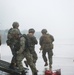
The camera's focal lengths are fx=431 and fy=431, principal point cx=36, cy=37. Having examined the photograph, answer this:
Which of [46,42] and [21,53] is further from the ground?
[46,42]

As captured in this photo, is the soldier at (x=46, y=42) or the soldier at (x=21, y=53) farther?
the soldier at (x=46, y=42)

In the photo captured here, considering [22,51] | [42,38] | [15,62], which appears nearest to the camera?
[22,51]

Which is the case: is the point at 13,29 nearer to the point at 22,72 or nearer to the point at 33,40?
the point at 33,40

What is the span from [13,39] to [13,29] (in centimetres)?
40

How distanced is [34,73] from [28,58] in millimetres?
588

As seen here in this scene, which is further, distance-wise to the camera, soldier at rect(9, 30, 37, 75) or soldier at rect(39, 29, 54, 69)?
soldier at rect(39, 29, 54, 69)

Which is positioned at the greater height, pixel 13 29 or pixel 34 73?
pixel 13 29

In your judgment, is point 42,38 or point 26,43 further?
point 42,38

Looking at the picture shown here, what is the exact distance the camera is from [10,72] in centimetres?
1594

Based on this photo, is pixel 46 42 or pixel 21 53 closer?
pixel 21 53

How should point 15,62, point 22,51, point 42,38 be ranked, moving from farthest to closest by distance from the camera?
point 42,38 → point 15,62 → point 22,51

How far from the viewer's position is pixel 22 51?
15.4 metres

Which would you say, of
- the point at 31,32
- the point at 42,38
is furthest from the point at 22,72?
the point at 42,38

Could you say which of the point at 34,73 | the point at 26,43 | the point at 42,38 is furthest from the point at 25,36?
the point at 42,38
